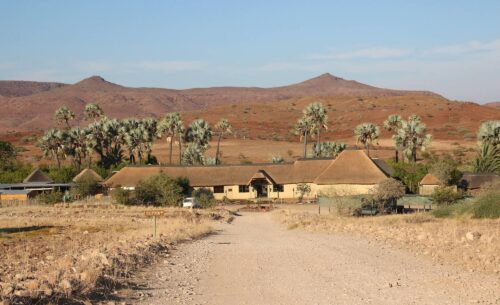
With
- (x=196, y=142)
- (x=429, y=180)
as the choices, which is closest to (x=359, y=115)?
(x=196, y=142)

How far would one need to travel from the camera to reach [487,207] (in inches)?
1640

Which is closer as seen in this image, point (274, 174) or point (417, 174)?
point (417, 174)

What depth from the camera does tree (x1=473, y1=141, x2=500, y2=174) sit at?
223 ft

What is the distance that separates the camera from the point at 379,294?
15562mm

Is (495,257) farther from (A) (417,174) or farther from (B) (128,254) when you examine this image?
(A) (417,174)

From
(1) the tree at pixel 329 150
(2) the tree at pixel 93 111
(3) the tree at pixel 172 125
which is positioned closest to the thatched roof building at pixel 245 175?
(3) the tree at pixel 172 125

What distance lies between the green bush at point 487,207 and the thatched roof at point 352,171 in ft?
83.9

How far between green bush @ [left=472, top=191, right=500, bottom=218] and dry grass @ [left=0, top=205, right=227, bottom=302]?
50.0 feet

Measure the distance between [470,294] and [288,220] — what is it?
30.1 m

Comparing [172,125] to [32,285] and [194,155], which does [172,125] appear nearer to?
[194,155]

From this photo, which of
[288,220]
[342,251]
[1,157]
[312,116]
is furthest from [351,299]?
[1,157]

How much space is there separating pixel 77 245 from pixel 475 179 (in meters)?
43.2

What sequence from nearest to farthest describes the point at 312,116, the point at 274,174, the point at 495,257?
the point at 495,257 < the point at 274,174 < the point at 312,116

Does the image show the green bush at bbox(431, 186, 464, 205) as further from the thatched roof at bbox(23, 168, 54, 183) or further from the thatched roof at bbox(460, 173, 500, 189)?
the thatched roof at bbox(23, 168, 54, 183)
